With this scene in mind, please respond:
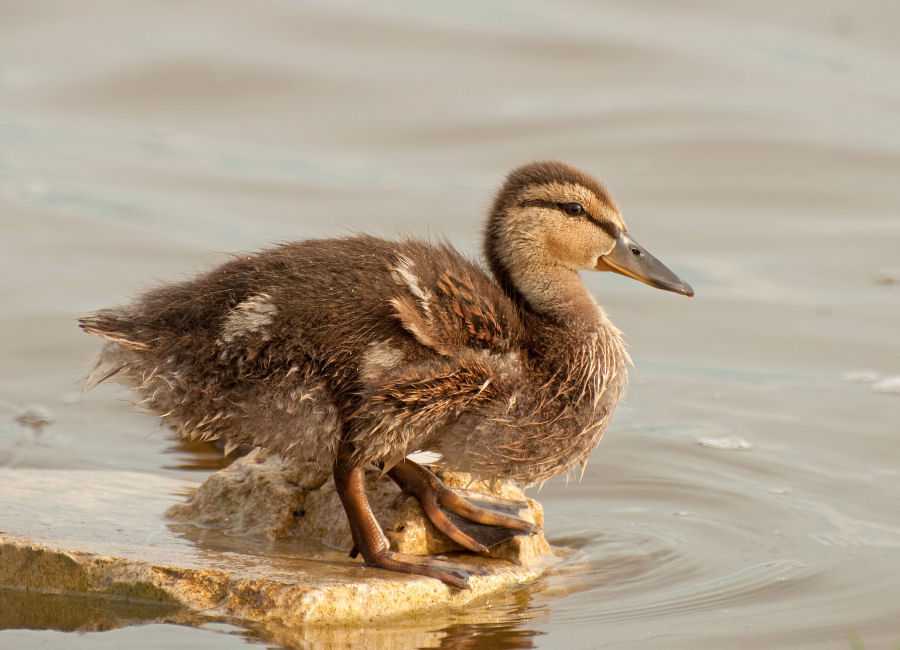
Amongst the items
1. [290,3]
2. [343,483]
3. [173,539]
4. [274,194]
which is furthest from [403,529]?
[290,3]

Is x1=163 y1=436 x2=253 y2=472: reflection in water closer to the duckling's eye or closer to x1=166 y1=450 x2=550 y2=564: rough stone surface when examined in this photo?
x1=166 y1=450 x2=550 y2=564: rough stone surface

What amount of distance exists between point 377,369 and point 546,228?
3.68 ft

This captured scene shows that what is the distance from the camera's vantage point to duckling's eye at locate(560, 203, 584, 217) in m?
5.53

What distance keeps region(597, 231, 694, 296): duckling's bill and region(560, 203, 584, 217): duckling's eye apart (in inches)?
9.9

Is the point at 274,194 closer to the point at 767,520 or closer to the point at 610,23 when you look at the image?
the point at 610,23

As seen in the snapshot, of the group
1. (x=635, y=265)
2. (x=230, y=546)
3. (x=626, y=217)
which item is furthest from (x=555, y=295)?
(x=626, y=217)

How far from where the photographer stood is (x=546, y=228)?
217 inches

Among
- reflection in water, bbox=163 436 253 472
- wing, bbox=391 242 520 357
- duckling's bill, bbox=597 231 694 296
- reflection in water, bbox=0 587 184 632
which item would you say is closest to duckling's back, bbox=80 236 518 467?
wing, bbox=391 242 520 357

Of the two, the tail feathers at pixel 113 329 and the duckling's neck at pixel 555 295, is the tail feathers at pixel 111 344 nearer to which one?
the tail feathers at pixel 113 329

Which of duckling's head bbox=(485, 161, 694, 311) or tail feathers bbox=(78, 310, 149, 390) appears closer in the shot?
tail feathers bbox=(78, 310, 149, 390)

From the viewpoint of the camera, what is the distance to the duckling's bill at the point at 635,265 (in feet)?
18.8

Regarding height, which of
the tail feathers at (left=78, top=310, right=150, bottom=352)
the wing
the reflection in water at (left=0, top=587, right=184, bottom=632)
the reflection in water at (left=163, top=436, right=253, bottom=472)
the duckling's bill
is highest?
the duckling's bill

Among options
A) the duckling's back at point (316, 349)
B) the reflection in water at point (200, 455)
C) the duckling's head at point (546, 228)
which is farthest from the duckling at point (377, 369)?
the reflection in water at point (200, 455)

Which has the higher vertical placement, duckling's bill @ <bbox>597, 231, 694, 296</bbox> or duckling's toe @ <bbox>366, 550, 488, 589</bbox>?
duckling's bill @ <bbox>597, 231, 694, 296</bbox>
